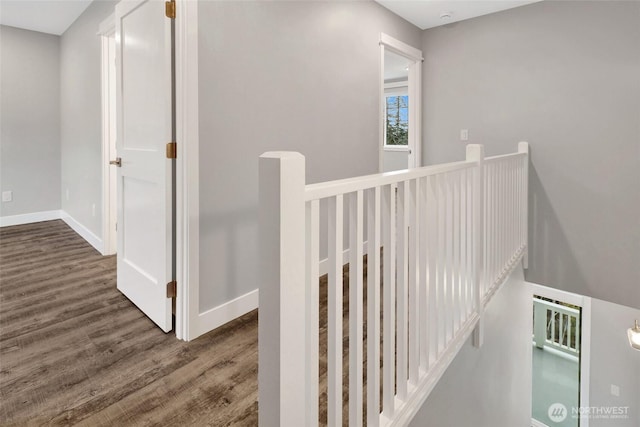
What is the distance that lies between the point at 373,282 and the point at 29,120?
5161 mm

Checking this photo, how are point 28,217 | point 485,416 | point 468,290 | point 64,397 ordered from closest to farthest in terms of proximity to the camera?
point 64,397 → point 468,290 → point 485,416 → point 28,217

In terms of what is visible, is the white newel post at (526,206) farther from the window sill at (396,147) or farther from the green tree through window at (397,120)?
the green tree through window at (397,120)

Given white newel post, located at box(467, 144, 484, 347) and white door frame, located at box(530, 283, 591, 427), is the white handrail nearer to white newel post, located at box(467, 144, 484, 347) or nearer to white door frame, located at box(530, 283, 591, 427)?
white newel post, located at box(467, 144, 484, 347)

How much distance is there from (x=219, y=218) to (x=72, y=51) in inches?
138

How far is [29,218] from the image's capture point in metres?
4.51

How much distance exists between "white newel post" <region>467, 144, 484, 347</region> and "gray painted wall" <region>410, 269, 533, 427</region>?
142 mm

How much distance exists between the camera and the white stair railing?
77 cm

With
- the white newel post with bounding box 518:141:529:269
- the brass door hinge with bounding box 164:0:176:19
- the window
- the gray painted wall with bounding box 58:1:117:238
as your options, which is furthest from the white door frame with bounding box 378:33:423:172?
the gray painted wall with bounding box 58:1:117:238

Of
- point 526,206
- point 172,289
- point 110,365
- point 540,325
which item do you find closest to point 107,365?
point 110,365

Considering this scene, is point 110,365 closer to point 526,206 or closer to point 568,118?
point 526,206

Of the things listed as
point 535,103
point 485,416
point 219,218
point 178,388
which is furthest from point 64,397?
point 535,103

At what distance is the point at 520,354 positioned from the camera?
128 inches

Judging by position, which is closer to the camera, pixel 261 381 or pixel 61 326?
pixel 261 381

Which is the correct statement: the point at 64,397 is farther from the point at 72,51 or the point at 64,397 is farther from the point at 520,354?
the point at 72,51
